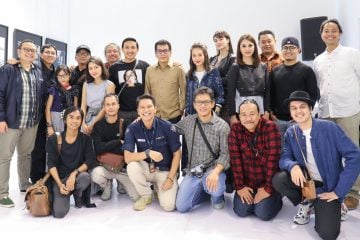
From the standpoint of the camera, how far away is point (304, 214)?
2.58 meters

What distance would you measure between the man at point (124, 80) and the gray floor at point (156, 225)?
103 centimetres

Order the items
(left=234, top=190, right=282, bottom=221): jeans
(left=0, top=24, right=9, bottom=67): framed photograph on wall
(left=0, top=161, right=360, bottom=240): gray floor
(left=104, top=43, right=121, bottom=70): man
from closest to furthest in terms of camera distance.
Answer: (left=0, top=161, right=360, bottom=240): gray floor < (left=234, top=190, right=282, bottom=221): jeans < (left=104, top=43, right=121, bottom=70): man < (left=0, top=24, right=9, bottom=67): framed photograph on wall

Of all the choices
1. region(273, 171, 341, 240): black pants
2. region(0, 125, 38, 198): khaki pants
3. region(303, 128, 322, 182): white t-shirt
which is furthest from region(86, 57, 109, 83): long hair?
region(273, 171, 341, 240): black pants

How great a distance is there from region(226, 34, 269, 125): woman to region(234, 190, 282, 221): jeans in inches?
29.5

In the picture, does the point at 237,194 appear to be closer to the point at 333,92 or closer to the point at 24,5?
the point at 333,92

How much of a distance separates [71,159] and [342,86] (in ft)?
7.96

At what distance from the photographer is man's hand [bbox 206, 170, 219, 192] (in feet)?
9.14

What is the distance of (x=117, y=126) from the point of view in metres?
3.25

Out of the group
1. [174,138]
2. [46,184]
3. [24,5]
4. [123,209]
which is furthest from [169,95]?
[24,5]

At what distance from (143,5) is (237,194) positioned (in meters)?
4.93

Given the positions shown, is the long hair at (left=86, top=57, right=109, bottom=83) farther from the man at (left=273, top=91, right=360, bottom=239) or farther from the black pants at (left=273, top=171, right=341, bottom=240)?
the black pants at (left=273, top=171, right=341, bottom=240)

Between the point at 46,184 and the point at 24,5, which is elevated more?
the point at 24,5

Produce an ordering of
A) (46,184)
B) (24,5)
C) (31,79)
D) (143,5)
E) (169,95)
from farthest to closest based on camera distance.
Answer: (143,5) < (24,5) < (169,95) < (31,79) < (46,184)

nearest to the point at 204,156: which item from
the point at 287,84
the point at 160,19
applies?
the point at 287,84
